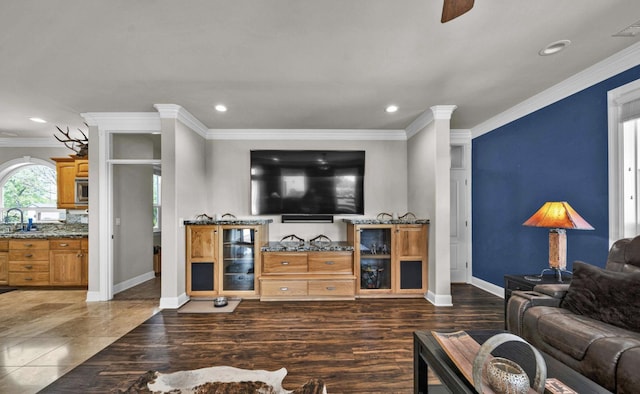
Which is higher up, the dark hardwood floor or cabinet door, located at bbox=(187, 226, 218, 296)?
cabinet door, located at bbox=(187, 226, 218, 296)

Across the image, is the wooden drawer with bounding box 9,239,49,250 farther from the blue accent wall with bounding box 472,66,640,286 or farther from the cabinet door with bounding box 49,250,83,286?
the blue accent wall with bounding box 472,66,640,286

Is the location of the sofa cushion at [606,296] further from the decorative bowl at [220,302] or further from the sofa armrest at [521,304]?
the decorative bowl at [220,302]

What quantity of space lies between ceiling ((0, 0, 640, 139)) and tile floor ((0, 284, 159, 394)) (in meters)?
2.46

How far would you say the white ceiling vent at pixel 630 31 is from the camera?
6.36 feet

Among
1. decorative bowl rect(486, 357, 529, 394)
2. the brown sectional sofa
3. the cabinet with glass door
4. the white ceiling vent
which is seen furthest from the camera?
the cabinet with glass door

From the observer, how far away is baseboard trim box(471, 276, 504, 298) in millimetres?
3756

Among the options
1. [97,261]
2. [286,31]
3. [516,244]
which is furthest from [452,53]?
[97,261]

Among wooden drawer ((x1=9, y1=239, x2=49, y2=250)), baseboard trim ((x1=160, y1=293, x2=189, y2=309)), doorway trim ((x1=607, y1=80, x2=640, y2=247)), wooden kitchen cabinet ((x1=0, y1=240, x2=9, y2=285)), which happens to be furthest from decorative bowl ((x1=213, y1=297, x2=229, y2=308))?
doorway trim ((x1=607, y1=80, x2=640, y2=247))

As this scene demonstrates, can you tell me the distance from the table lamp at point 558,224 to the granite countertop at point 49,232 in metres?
5.72

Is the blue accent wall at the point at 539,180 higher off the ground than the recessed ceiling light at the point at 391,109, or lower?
lower

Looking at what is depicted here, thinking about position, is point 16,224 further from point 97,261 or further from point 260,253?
point 260,253

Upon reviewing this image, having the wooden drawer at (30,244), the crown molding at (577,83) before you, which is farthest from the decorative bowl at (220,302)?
the crown molding at (577,83)

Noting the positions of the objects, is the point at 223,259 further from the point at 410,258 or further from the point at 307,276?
the point at 410,258

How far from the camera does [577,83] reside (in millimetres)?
2674
